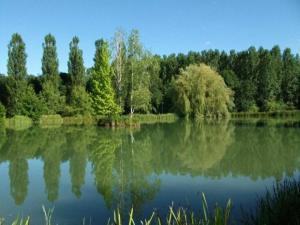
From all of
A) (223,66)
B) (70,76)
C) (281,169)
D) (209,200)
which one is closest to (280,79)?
(223,66)

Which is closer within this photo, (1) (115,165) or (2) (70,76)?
(1) (115,165)

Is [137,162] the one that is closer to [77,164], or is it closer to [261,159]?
[77,164]

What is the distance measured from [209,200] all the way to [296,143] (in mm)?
9104

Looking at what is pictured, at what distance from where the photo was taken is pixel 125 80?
31406mm

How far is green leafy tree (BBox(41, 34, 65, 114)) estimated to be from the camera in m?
37.0

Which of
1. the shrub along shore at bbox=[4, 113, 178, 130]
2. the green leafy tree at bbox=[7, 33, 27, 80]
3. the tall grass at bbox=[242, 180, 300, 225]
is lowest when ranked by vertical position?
the tall grass at bbox=[242, 180, 300, 225]

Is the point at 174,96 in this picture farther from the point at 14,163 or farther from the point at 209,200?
the point at 209,200

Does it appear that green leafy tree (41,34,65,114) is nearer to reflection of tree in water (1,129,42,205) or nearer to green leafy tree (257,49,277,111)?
reflection of tree in water (1,129,42,205)

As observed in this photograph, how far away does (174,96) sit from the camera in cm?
3469

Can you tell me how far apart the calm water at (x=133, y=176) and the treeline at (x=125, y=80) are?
16457 millimetres

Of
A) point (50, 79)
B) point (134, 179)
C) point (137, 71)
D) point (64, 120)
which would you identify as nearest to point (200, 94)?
point (137, 71)

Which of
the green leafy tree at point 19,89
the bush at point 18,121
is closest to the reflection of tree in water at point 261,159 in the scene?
the bush at point 18,121

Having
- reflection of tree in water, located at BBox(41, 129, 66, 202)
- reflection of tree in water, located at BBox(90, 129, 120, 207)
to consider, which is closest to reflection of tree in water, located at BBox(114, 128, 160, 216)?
reflection of tree in water, located at BBox(90, 129, 120, 207)

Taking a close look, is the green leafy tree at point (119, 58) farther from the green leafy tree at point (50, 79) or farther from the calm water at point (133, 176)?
the calm water at point (133, 176)
